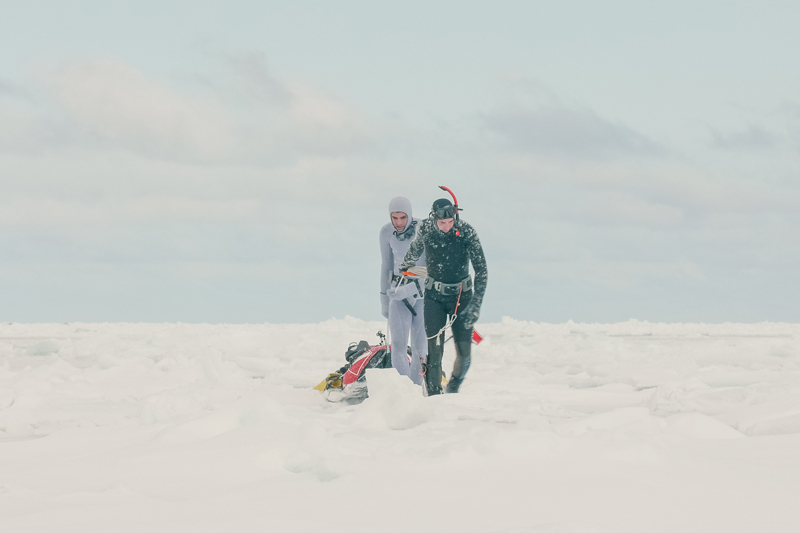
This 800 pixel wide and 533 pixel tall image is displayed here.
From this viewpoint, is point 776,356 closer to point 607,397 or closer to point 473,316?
point 607,397

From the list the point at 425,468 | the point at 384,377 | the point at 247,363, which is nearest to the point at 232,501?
the point at 425,468

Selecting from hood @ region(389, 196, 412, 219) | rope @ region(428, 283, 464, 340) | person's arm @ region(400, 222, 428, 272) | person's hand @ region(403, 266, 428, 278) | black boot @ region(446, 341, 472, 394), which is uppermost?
hood @ region(389, 196, 412, 219)

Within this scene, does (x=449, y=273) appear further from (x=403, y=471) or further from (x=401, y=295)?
(x=403, y=471)

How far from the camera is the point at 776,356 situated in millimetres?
13891

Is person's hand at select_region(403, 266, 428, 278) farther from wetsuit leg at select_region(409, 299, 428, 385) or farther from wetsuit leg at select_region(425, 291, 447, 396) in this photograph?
wetsuit leg at select_region(409, 299, 428, 385)

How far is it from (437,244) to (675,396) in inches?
120

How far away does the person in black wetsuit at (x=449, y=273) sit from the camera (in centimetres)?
Answer: 695

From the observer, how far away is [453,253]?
698 cm

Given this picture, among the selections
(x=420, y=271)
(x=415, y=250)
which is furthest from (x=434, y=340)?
(x=415, y=250)

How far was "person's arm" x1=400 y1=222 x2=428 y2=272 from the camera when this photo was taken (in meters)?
7.07

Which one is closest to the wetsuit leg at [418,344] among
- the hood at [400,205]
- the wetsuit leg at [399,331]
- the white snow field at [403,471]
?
the wetsuit leg at [399,331]

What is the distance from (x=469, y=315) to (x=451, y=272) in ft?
1.60

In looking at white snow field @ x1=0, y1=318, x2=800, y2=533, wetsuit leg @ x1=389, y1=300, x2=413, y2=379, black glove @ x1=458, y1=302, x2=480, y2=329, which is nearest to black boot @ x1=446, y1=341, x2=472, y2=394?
black glove @ x1=458, y1=302, x2=480, y2=329

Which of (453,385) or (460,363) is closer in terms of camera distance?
(460,363)
